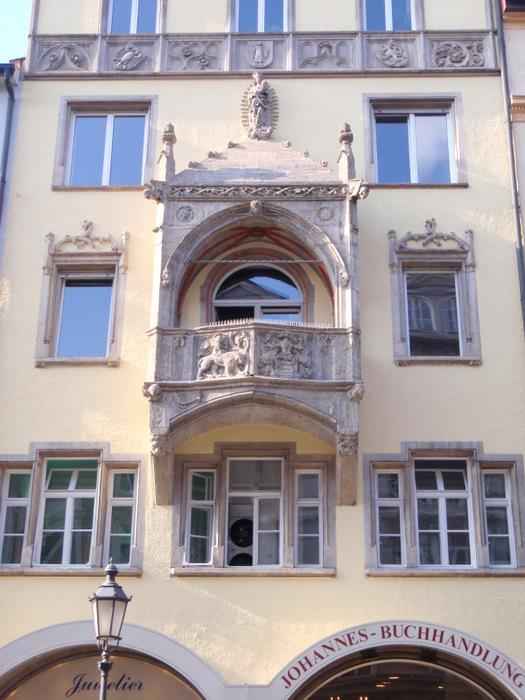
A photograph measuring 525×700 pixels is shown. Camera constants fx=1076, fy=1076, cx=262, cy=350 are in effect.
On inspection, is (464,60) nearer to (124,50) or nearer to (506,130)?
(506,130)

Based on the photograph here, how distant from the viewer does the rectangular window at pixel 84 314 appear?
1827cm

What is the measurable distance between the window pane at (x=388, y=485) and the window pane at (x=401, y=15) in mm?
8907

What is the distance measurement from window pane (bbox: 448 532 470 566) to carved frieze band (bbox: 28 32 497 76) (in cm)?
879

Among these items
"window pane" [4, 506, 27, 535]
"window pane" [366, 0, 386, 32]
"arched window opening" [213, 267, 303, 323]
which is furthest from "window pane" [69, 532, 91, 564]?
"window pane" [366, 0, 386, 32]

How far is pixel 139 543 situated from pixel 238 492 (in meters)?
1.77

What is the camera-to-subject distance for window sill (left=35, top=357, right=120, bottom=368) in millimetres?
17781

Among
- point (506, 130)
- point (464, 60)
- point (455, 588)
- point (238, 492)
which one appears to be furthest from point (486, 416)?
point (464, 60)

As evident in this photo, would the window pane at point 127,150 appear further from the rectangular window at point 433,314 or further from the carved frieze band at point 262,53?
the rectangular window at point 433,314

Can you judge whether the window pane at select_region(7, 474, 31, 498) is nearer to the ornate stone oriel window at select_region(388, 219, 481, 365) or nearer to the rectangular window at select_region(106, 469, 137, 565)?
the rectangular window at select_region(106, 469, 137, 565)

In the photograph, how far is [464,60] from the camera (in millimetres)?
20172

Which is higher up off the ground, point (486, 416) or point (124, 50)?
point (124, 50)

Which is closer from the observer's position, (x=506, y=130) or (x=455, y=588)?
(x=455, y=588)

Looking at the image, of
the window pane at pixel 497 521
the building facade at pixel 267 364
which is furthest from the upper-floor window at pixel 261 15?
the window pane at pixel 497 521

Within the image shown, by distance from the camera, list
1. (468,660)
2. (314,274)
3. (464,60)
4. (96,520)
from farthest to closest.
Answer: (464,60) < (314,274) < (96,520) < (468,660)
